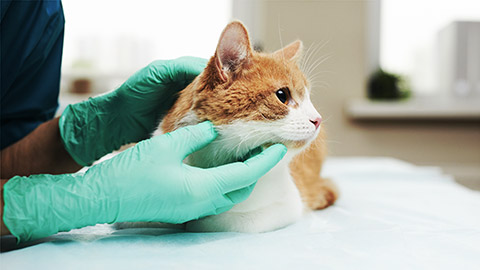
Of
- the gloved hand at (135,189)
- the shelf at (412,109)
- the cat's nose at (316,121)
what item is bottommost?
the shelf at (412,109)

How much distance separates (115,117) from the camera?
1.09 m

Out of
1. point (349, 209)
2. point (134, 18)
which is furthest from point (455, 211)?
point (134, 18)

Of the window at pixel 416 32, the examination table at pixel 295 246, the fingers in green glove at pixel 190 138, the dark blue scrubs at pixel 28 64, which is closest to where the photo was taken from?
the examination table at pixel 295 246

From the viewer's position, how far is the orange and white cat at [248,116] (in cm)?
78

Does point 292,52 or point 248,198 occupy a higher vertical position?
point 292,52

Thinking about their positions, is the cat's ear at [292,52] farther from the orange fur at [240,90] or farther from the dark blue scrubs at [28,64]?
the dark blue scrubs at [28,64]

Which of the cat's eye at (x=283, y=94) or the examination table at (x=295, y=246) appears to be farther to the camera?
the cat's eye at (x=283, y=94)

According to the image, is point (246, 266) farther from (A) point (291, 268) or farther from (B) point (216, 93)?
(B) point (216, 93)

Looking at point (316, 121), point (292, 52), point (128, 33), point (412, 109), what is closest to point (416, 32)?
point (412, 109)

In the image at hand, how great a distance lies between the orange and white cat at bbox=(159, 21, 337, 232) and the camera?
0.78m

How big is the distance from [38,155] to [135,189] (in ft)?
1.92

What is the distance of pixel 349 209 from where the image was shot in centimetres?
108

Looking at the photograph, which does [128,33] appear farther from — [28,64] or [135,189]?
[135,189]

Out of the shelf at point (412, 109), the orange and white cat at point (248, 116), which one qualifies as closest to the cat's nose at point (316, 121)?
the orange and white cat at point (248, 116)
